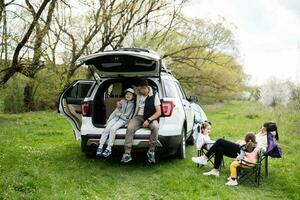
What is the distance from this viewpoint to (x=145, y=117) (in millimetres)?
8039

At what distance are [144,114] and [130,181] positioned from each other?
56.1 inches

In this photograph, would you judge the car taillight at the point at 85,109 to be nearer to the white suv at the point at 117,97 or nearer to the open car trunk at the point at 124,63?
the white suv at the point at 117,97

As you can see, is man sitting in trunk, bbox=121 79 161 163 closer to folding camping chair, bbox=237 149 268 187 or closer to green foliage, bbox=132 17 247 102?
folding camping chair, bbox=237 149 268 187

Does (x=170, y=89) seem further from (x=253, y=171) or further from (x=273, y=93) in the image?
(x=273, y=93)

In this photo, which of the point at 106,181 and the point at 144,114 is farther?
the point at 144,114

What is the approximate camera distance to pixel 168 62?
1003 inches

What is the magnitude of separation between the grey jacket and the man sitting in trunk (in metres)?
0.14

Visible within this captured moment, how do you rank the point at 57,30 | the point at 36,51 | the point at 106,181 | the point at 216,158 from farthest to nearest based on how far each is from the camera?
the point at 57,30 < the point at 36,51 < the point at 216,158 < the point at 106,181

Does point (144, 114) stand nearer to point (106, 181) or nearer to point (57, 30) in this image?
point (106, 181)

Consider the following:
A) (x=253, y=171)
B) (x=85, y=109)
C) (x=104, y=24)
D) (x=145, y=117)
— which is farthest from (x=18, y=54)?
(x=253, y=171)

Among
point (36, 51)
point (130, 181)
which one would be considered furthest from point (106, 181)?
point (36, 51)

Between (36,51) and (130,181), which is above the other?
(36,51)

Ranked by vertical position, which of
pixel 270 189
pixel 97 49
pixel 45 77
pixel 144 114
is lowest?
pixel 270 189

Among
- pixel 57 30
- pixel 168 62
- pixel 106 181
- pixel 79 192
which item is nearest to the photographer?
pixel 79 192
